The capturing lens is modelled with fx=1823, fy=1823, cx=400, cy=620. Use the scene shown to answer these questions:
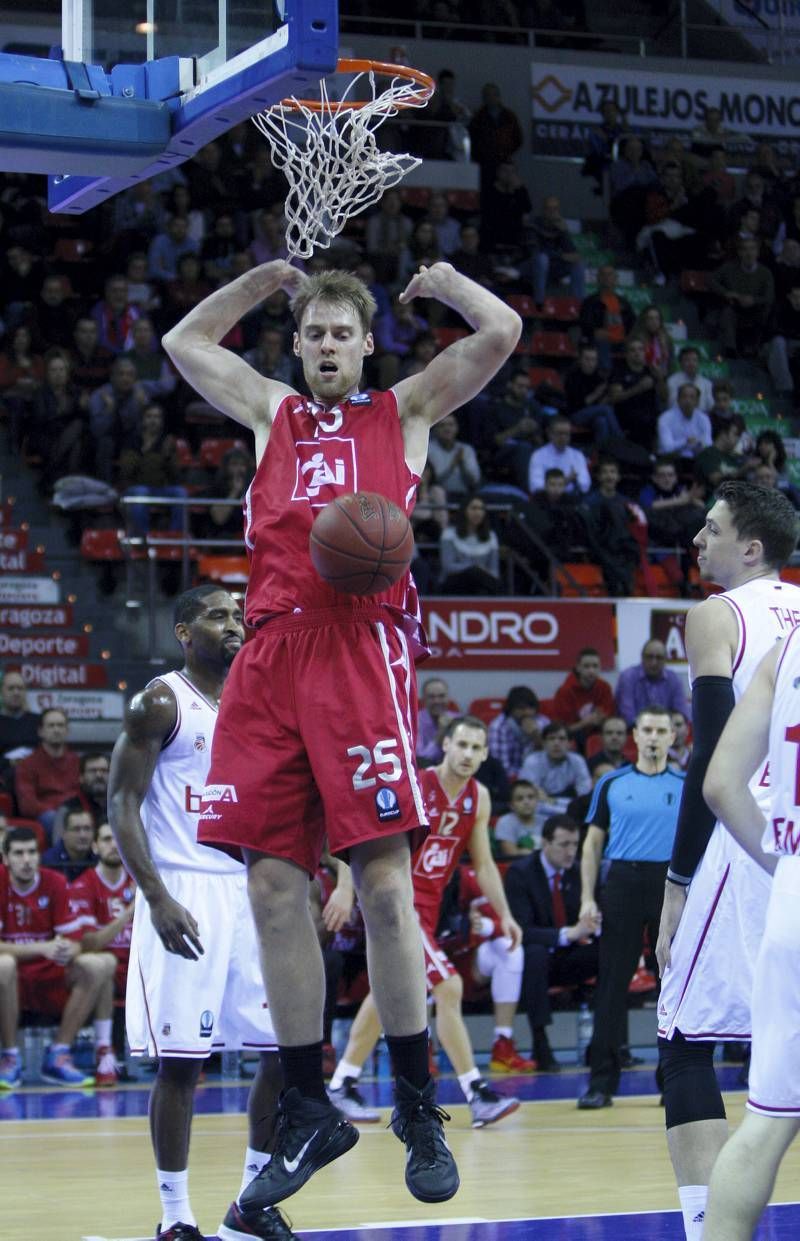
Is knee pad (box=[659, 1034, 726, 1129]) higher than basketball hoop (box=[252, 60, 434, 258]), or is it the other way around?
basketball hoop (box=[252, 60, 434, 258])

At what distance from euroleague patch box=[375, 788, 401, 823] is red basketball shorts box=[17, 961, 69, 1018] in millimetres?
7664

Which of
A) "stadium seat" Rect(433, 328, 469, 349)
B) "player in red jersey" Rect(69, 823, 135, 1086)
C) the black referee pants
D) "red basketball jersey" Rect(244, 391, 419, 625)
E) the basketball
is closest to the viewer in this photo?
the basketball

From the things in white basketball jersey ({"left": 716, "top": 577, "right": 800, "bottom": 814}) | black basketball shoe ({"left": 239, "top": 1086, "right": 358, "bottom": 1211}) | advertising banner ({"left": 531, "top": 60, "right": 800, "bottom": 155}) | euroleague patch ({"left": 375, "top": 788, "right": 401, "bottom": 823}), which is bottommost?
black basketball shoe ({"left": 239, "top": 1086, "right": 358, "bottom": 1211})

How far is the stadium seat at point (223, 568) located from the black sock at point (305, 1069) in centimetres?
1001

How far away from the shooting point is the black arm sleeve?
5.24m

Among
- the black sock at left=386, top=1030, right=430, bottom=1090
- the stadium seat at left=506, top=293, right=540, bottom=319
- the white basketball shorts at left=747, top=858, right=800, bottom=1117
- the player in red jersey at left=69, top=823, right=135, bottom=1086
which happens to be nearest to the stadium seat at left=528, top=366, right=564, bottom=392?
the stadium seat at left=506, top=293, right=540, bottom=319

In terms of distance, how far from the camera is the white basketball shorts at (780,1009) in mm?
4176

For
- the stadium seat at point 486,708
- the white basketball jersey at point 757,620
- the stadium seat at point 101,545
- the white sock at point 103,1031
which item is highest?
the stadium seat at point 101,545

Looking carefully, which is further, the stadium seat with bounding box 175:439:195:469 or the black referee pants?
the stadium seat with bounding box 175:439:195:469

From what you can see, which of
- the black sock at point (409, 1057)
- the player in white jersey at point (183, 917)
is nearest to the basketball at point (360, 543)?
the black sock at point (409, 1057)

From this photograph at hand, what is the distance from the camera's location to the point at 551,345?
1988 cm

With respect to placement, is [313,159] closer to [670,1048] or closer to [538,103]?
[670,1048]

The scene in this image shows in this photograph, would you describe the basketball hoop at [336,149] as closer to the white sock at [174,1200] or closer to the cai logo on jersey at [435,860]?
the white sock at [174,1200]

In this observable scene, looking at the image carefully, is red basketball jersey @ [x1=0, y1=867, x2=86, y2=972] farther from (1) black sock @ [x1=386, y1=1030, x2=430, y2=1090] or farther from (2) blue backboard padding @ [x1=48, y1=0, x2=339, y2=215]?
(1) black sock @ [x1=386, y1=1030, x2=430, y2=1090]
